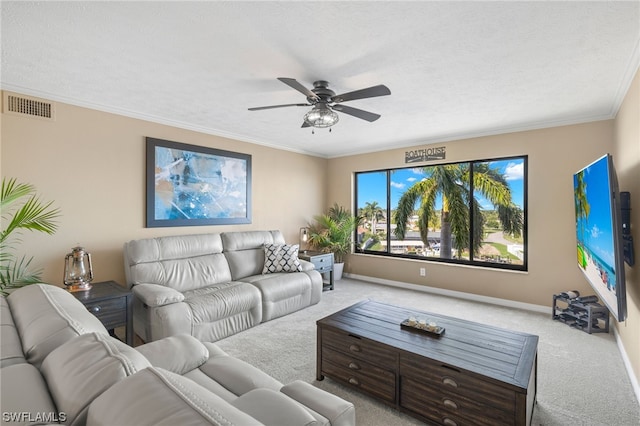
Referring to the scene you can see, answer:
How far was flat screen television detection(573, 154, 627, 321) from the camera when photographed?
5.92ft

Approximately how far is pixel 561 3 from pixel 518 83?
112cm

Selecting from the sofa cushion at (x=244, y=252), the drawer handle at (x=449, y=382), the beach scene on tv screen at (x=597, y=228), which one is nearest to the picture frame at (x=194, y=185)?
the sofa cushion at (x=244, y=252)

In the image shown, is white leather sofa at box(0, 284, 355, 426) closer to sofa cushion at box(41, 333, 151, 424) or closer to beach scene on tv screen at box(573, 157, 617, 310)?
sofa cushion at box(41, 333, 151, 424)

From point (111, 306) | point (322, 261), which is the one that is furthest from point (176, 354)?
point (322, 261)

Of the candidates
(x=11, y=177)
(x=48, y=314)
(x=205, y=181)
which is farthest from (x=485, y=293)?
(x=11, y=177)

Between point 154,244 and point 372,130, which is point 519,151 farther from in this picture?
point 154,244

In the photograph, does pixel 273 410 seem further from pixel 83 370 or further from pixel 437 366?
pixel 437 366

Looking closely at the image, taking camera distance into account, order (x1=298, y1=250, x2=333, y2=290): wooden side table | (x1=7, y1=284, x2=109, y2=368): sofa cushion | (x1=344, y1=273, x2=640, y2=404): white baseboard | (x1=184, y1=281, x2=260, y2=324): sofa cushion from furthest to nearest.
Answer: (x1=298, y1=250, x2=333, y2=290): wooden side table < (x1=184, y1=281, x2=260, y2=324): sofa cushion < (x1=344, y1=273, x2=640, y2=404): white baseboard < (x1=7, y1=284, x2=109, y2=368): sofa cushion

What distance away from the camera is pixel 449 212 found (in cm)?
491

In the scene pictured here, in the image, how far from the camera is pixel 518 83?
2.66m

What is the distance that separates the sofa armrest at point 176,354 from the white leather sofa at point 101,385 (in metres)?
0.01

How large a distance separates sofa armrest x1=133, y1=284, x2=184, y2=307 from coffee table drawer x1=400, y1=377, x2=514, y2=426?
2187 mm

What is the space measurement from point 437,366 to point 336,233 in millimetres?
3861

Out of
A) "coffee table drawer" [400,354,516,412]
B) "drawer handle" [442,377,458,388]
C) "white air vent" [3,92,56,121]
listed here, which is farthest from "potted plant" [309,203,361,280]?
"white air vent" [3,92,56,121]
